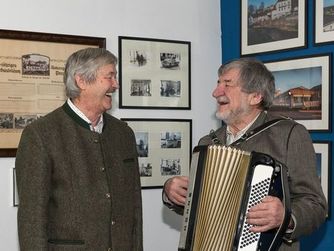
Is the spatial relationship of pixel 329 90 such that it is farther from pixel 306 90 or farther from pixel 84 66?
pixel 84 66

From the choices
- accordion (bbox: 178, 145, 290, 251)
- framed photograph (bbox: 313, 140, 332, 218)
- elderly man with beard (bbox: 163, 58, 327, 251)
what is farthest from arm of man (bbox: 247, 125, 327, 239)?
framed photograph (bbox: 313, 140, 332, 218)

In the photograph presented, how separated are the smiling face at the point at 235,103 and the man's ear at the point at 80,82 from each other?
57cm

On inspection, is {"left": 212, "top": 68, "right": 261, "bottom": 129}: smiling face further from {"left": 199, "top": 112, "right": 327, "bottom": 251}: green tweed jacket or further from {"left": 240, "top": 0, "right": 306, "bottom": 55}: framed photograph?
{"left": 240, "top": 0, "right": 306, "bottom": 55}: framed photograph

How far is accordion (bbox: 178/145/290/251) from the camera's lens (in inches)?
74.5

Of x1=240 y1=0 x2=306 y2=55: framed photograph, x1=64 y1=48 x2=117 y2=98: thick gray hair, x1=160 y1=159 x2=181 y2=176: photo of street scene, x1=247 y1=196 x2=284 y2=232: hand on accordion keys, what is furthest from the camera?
x1=160 y1=159 x2=181 y2=176: photo of street scene

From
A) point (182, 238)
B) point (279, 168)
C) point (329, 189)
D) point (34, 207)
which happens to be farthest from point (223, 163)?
point (329, 189)

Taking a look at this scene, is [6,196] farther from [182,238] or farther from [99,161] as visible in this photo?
[182,238]

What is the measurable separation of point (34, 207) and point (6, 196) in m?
0.88

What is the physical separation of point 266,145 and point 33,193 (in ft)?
3.09

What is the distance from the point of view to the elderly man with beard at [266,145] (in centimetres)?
199

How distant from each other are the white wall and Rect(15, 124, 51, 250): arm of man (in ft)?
2.74

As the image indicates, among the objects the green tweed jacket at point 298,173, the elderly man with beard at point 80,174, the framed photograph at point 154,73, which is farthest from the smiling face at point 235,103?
the framed photograph at point 154,73

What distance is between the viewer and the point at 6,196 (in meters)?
2.78

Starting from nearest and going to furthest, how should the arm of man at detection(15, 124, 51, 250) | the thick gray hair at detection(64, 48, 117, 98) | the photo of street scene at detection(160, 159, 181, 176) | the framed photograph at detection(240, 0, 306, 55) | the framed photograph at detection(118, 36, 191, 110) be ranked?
1. the arm of man at detection(15, 124, 51, 250)
2. the thick gray hair at detection(64, 48, 117, 98)
3. the framed photograph at detection(240, 0, 306, 55)
4. the framed photograph at detection(118, 36, 191, 110)
5. the photo of street scene at detection(160, 159, 181, 176)
